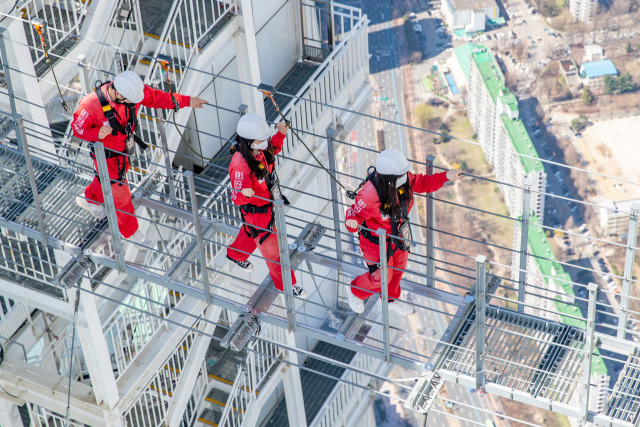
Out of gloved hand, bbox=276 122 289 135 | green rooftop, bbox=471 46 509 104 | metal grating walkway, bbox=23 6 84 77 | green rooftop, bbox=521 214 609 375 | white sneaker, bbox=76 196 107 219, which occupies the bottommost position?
white sneaker, bbox=76 196 107 219

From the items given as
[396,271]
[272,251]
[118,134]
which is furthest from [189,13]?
[396,271]

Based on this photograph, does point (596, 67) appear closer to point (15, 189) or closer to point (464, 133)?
point (464, 133)

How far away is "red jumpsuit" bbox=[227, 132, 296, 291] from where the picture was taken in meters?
8.43

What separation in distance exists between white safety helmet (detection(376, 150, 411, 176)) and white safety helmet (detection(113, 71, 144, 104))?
2.30 m

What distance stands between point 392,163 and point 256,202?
4.42ft

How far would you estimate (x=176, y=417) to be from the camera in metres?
11.1

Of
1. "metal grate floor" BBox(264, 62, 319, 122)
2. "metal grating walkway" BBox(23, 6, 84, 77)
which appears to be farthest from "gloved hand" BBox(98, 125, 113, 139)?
"metal grate floor" BBox(264, 62, 319, 122)

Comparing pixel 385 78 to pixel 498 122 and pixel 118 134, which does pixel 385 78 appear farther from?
pixel 118 134

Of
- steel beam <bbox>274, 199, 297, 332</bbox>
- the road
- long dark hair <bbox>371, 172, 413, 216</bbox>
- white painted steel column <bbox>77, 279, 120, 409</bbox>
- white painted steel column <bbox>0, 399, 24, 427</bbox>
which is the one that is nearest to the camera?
steel beam <bbox>274, 199, 297, 332</bbox>

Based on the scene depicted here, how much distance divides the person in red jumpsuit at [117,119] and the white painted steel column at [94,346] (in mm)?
776

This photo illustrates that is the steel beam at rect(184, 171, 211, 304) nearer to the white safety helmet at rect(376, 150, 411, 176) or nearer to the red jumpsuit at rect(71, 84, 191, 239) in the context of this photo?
the red jumpsuit at rect(71, 84, 191, 239)

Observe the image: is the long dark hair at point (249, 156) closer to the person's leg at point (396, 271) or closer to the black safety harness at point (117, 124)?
the black safety harness at point (117, 124)

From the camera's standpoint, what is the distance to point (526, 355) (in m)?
7.46

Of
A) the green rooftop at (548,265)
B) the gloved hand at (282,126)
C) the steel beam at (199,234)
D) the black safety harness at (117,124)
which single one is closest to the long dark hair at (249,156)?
the gloved hand at (282,126)
